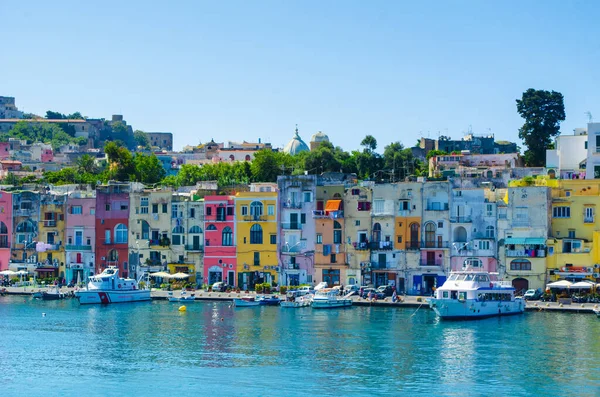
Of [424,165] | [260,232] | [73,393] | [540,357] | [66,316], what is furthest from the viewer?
[424,165]

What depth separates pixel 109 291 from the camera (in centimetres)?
8431

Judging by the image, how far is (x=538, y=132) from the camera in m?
108

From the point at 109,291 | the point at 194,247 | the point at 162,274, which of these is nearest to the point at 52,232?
the point at 162,274

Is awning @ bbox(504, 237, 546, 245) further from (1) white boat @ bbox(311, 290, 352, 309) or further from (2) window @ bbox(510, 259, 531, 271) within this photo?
(1) white boat @ bbox(311, 290, 352, 309)

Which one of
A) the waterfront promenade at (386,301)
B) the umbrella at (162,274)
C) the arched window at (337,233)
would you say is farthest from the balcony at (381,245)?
the umbrella at (162,274)

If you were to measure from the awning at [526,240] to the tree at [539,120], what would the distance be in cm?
2907

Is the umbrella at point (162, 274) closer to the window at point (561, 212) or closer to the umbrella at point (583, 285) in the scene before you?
the window at point (561, 212)

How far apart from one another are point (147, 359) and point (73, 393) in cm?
813

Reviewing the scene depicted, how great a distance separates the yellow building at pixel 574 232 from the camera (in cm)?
7862

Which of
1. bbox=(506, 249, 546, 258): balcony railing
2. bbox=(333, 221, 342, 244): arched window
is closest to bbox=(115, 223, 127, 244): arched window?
bbox=(333, 221, 342, 244): arched window

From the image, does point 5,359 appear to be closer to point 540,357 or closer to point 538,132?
point 540,357

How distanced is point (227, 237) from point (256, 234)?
255 cm

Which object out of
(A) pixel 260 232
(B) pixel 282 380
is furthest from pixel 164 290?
(B) pixel 282 380

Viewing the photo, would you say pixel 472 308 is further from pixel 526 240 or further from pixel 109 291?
pixel 109 291
